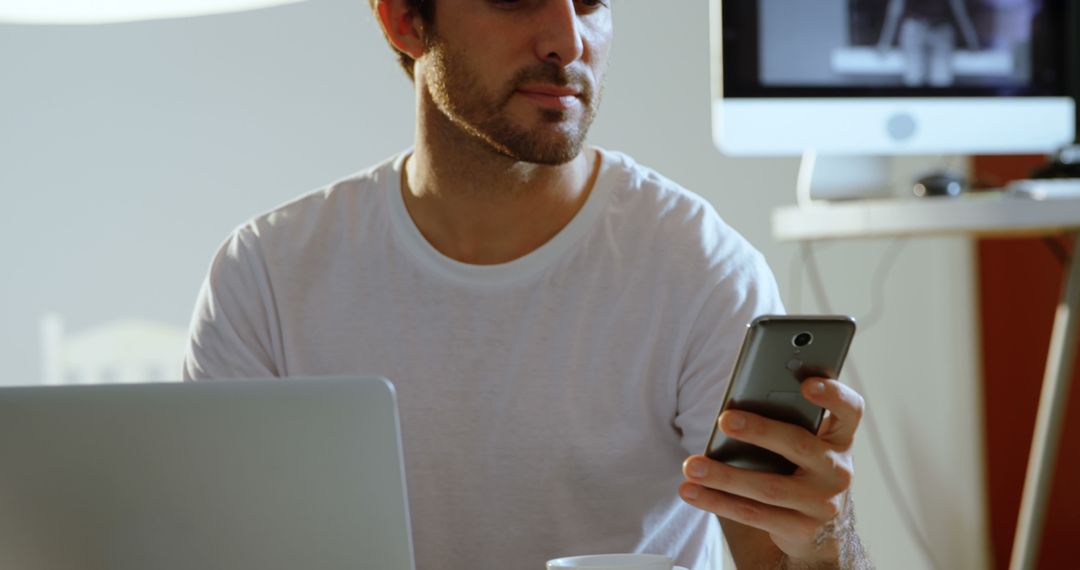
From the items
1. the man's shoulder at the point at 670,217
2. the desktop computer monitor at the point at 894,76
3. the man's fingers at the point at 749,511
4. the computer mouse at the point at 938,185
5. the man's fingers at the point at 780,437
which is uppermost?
the desktop computer monitor at the point at 894,76

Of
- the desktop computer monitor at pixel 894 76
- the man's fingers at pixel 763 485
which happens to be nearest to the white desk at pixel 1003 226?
the desktop computer monitor at pixel 894 76

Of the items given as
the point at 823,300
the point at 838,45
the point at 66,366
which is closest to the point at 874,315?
the point at 823,300

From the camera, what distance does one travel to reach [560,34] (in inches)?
52.7

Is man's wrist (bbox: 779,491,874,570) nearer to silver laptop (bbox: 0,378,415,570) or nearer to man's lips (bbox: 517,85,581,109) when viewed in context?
silver laptop (bbox: 0,378,415,570)

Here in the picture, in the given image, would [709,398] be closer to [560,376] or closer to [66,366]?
[560,376]

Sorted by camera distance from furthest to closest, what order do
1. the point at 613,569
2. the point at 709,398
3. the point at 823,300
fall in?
the point at 823,300 → the point at 709,398 → the point at 613,569

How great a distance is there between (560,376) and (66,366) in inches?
48.5

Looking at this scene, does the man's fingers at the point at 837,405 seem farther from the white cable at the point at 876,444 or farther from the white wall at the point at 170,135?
the white cable at the point at 876,444

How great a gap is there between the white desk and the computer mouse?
0.10 meters

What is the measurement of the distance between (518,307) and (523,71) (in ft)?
0.82

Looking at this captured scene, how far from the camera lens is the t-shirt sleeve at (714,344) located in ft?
4.01

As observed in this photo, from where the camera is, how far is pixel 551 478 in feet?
4.13

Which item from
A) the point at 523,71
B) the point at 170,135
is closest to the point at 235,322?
the point at 523,71

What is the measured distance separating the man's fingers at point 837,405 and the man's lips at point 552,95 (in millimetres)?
495
